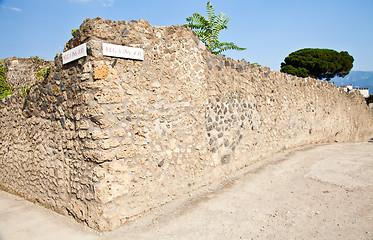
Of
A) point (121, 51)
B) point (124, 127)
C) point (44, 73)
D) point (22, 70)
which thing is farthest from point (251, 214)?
point (22, 70)

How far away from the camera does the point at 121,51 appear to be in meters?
4.07

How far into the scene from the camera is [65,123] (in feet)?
14.0

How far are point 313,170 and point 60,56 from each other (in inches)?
232

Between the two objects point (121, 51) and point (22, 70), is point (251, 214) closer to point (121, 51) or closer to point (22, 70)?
point (121, 51)

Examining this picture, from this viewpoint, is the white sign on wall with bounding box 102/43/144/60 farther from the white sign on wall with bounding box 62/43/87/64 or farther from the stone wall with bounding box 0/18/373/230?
the white sign on wall with bounding box 62/43/87/64

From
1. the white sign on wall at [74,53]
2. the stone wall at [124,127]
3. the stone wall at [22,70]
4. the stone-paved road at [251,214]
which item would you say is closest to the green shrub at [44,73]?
the stone wall at [124,127]

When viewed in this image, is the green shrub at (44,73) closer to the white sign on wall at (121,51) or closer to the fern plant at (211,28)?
the white sign on wall at (121,51)

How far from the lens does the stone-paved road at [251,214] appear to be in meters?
3.68

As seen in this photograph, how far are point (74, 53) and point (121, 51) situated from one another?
672 mm

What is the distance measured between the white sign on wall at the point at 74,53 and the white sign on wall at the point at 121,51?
0.90 feet

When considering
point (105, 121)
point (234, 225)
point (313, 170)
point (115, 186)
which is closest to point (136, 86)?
point (105, 121)

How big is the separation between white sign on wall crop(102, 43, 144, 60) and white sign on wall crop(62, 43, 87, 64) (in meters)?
0.27

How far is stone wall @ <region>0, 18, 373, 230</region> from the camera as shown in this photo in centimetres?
386

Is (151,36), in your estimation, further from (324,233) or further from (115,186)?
(324,233)
